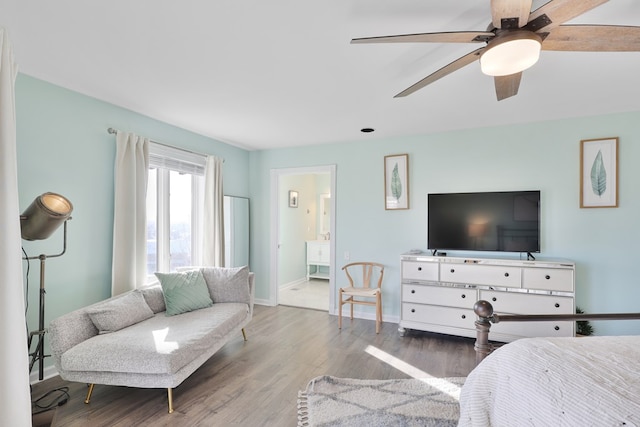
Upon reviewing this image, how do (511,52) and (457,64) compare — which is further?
(457,64)

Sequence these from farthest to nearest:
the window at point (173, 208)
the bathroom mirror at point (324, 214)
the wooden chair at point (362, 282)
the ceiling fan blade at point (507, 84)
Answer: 1. the bathroom mirror at point (324, 214)
2. the wooden chair at point (362, 282)
3. the window at point (173, 208)
4. the ceiling fan blade at point (507, 84)

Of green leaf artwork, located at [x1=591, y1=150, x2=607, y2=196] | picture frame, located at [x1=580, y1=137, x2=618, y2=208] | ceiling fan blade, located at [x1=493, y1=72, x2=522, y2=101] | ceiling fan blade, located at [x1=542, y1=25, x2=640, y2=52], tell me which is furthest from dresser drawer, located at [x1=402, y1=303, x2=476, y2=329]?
ceiling fan blade, located at [x1=542, y1=25, x2=640, y2=52]

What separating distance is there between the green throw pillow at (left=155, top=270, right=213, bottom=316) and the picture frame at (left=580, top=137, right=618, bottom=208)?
4.14 metres

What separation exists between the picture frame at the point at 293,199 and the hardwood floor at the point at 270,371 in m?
2.62

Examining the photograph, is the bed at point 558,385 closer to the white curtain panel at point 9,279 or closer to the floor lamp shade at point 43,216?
the white curtain panel at point 9,279

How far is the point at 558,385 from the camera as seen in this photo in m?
1.19

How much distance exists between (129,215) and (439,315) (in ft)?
11.4

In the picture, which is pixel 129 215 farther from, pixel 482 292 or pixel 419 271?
pixel 482 292

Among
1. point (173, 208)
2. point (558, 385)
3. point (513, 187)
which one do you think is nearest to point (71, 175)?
point (173, 208)

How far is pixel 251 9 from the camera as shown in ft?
5.60

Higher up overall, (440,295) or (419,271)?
(419,271)

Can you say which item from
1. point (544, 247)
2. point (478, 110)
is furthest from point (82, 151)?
point (544, 247)

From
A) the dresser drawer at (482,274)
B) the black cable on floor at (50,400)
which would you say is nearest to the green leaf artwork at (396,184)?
the dresser drawer at (482,274)

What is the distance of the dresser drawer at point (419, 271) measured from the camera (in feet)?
12.0
